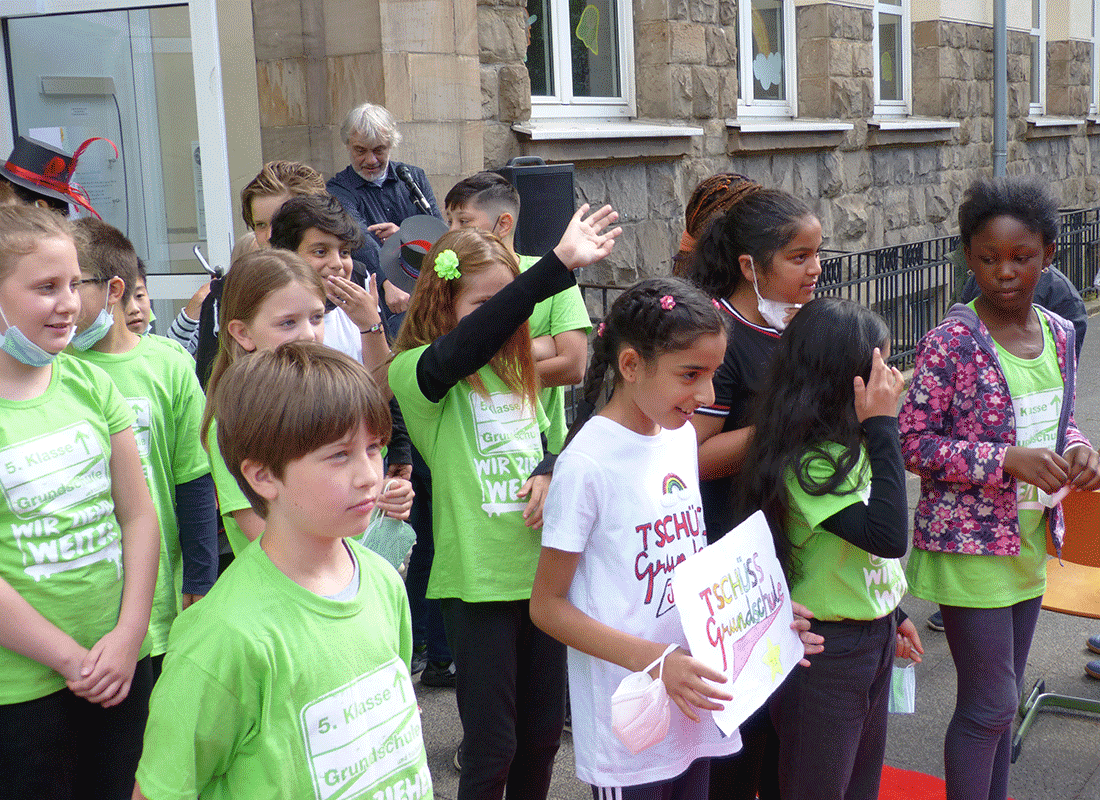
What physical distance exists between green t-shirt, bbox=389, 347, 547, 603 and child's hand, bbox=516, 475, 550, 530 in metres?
0.07

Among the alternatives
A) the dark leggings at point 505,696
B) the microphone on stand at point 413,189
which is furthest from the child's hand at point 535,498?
the microphone on stand at point 413,189

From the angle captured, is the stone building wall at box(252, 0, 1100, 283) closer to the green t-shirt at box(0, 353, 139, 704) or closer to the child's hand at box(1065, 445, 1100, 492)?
the green t-shirt at box(0, 353, 139, 704)

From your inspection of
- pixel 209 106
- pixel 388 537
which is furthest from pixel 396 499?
pixel 209 106

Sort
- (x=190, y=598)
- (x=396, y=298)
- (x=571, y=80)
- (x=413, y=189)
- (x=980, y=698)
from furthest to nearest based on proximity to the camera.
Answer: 1. (x=571, y=80)
2. (x=413, y=189)
3. (x=396, y=298)
4. (x=190, y=598)
5. (x=980, y=698)

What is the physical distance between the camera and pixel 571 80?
749 centimetres

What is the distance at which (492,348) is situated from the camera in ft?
7.80

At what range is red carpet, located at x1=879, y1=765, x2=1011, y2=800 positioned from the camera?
3.04m

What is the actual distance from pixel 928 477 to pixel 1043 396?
36 cm

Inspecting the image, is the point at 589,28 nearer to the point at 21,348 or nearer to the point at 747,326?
the point at 747,326

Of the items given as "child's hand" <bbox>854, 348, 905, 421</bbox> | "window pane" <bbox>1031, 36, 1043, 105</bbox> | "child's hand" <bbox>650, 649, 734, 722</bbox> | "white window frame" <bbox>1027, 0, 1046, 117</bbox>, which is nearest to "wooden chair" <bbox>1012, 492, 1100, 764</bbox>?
"child's hand" <bbox>854, 348, 905, 421</bbox>

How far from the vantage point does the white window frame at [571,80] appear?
732 cm

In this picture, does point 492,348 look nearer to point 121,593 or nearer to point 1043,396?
point 121,593

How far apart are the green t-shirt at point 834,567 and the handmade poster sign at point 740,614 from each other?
82 mm

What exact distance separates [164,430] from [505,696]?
1.01 meters
